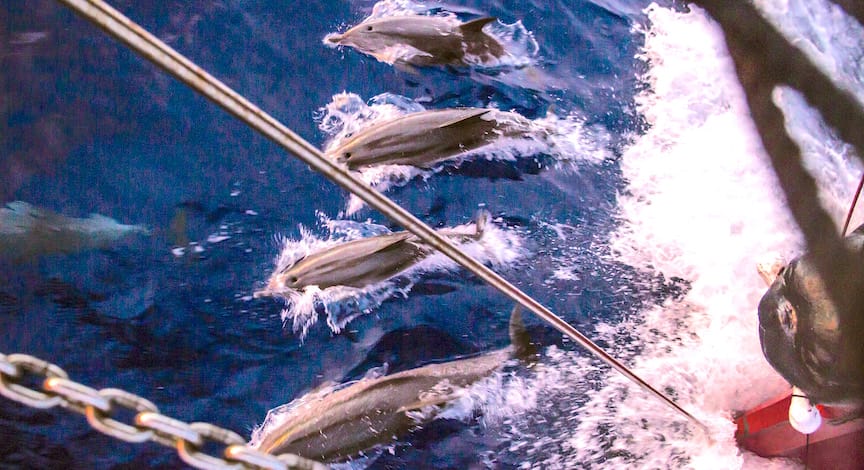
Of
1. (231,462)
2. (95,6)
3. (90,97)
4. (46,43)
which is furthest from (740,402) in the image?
(46,43)

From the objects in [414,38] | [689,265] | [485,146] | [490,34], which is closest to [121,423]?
[485,146]

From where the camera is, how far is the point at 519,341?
2.53 m

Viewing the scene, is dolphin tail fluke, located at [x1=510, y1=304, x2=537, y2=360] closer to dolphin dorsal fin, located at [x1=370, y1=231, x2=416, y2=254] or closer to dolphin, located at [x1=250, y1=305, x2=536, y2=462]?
dolphin, located at [x1=250, y1=305, x2=536, y2=462]

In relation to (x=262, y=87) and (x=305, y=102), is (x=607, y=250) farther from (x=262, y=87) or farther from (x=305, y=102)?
(x=262, y=87)

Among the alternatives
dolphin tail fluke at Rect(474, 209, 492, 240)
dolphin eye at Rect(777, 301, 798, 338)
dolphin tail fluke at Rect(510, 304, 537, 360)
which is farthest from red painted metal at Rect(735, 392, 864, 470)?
dolphin tail fluke at Rect(474, 209, 492, 240)

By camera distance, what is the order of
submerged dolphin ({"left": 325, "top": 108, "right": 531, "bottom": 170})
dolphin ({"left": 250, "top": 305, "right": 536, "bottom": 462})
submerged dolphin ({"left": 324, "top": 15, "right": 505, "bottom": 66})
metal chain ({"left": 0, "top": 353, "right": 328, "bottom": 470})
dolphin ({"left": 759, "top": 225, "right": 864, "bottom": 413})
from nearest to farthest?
metal chain ({"left": 0, "top": 353, "right": 328, "bottom": 470}), dolphin ({"left": 759, "top": 225, "right": 864, "bottom": 413}), dolphin ({"left": 250, "top": 305, "right": 536, "bottom": 462}), submerged dolphin ({"left": 325, "top": 108, "right": 531, "bottom": 170}), submerged dolphin ({"left": 324, "top": 15, "right": 505, "bottom": 66})

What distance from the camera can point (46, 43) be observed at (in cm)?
249

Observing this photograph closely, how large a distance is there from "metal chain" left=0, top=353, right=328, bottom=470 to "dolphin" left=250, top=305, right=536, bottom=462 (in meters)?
0.93

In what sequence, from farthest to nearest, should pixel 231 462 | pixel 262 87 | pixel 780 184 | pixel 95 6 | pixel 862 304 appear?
pixel 780 184
pixel 262 87
pixel 862 304
pixel 231 462
pixel 95 6

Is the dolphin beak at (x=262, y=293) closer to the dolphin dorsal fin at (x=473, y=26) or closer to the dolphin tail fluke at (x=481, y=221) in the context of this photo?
the dolphin tail fluke at (x=481, y=221)

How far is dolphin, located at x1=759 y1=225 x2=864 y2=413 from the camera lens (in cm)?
175

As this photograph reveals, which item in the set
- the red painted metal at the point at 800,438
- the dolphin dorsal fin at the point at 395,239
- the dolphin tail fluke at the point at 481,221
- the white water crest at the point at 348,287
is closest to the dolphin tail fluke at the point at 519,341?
the white water crest at the point at 348,287

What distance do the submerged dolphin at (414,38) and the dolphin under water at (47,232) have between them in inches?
56.8

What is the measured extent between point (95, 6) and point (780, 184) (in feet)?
10.9
